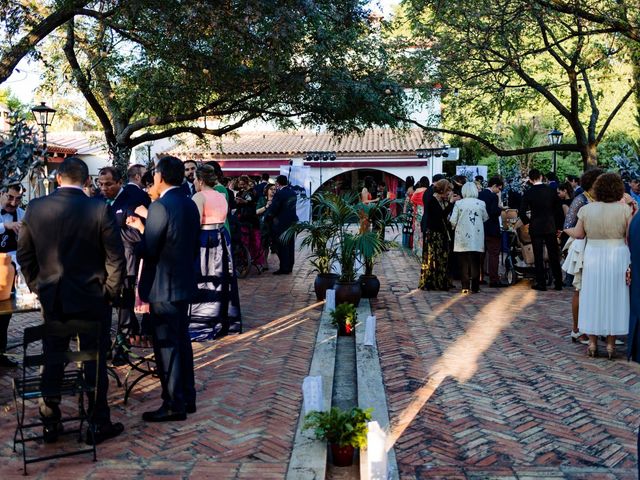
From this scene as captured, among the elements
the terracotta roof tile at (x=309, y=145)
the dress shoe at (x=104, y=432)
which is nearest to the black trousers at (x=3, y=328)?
the dress shoe at (x=104, y=432)

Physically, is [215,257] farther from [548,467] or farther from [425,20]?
[425,20]

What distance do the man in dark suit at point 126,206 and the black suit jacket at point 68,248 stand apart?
2024 millimetres

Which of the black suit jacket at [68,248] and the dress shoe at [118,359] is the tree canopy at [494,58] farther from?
the black suit jacket at [68,248]

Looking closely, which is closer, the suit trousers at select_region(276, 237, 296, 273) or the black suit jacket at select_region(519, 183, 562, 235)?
the black suit jacket at select_region(519, 183, 562, 235)

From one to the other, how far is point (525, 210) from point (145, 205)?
286 inches

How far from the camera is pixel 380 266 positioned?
1627 cm

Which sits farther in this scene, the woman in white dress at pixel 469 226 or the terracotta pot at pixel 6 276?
the woman in white dress at pixel 469 226

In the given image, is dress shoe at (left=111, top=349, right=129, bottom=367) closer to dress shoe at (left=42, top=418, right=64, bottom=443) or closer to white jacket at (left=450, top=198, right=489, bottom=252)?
dress shoe at (left=42, top=418, right=64, bottom=443)

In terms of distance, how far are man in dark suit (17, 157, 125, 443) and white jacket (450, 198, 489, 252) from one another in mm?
7604

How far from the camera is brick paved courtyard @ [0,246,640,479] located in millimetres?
4633


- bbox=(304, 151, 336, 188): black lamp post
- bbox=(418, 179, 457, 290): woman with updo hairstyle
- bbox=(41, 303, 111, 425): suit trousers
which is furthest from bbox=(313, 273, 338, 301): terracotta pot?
bbox=(304, 151, 336, 188): black lamp post

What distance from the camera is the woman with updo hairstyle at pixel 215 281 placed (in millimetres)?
8133

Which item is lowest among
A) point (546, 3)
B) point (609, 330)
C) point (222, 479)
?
point (222, 479)

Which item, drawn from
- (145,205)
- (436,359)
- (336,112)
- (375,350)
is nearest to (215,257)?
(145,205)
